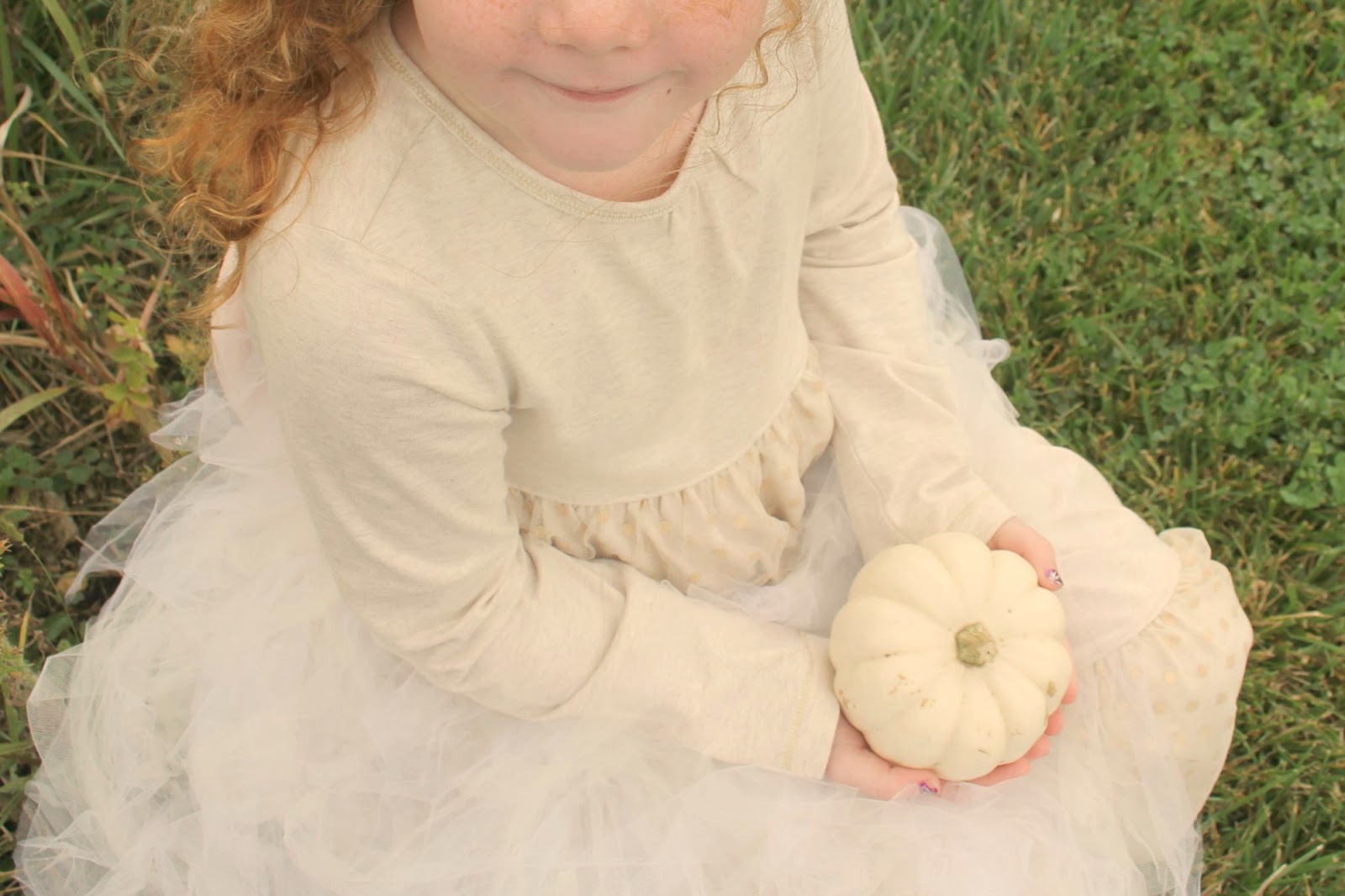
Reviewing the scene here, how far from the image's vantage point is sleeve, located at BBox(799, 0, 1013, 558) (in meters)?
1.53

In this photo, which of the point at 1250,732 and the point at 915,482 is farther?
the point at 1250,732

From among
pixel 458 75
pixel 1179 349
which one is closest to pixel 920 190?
pixel 1179 349

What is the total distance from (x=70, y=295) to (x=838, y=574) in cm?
151

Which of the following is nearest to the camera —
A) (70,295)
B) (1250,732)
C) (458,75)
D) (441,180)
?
(458,75)

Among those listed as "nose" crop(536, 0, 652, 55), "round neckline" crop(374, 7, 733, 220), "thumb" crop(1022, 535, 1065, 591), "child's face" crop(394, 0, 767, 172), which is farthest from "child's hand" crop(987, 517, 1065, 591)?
"nose" crop(536, 0, 652, 55)

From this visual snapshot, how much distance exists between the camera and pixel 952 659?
1335 mm

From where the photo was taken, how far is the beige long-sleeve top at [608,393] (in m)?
1.03

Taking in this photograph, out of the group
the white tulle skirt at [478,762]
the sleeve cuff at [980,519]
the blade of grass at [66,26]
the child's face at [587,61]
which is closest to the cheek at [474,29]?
the child's face at [587,61]

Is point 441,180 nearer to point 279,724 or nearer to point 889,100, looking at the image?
point 279,724

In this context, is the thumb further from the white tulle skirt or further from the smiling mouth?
the smiling mouth

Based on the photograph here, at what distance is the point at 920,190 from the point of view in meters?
2.41

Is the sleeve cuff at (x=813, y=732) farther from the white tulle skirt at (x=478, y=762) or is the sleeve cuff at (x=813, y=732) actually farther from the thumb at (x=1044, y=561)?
the thumb at (x=1044, y=561)

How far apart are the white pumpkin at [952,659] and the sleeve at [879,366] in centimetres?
16

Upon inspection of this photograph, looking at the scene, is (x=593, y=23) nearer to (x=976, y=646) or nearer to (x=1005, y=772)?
(x=976, y=646)
